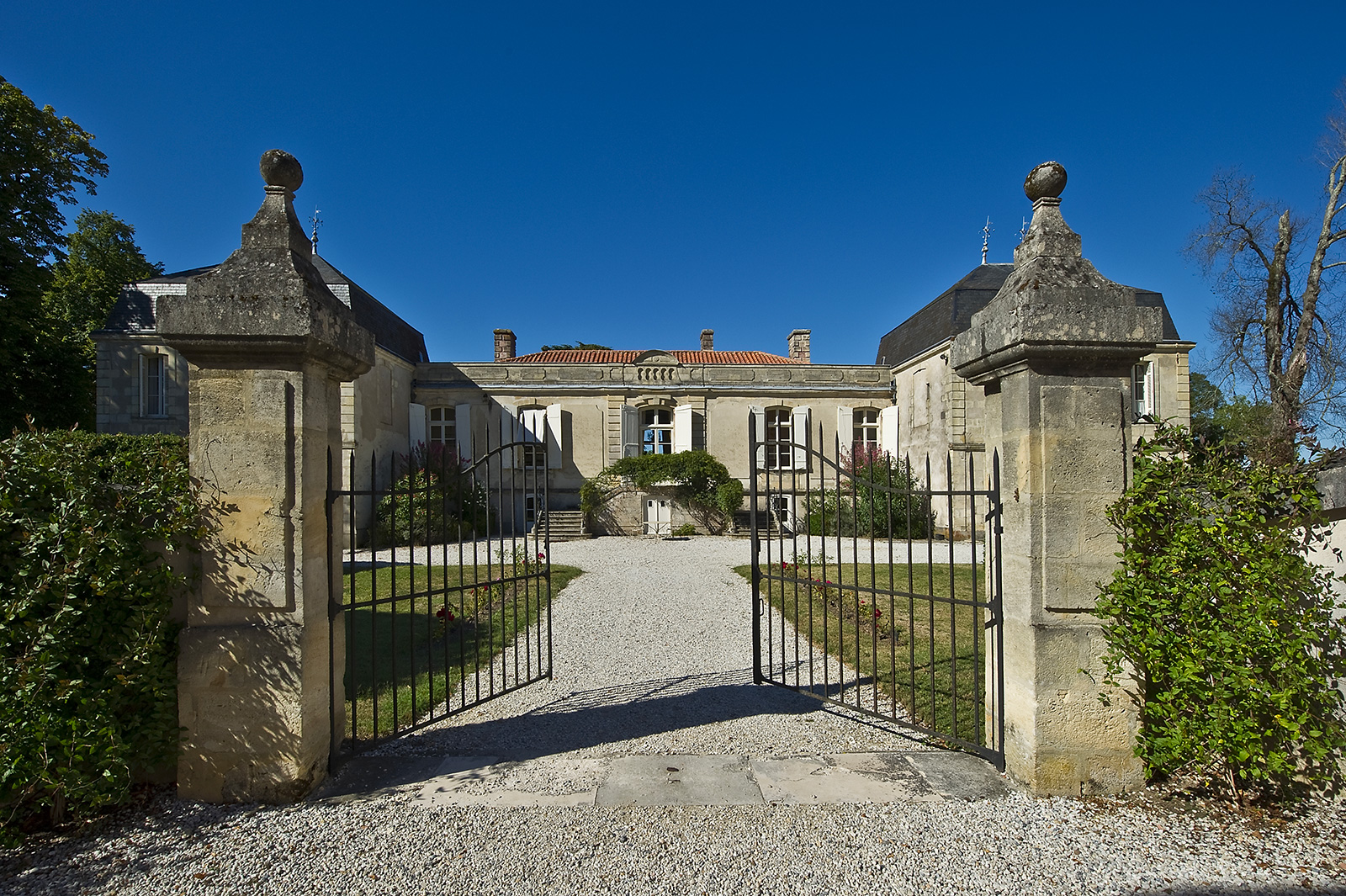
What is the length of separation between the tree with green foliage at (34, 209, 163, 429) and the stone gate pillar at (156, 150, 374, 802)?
15371 mm

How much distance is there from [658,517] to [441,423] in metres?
7.03

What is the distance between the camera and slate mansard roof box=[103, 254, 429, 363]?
14.8 m

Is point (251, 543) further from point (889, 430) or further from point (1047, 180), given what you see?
point (889, 430)

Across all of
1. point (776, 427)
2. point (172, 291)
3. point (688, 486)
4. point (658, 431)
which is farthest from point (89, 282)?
point (776, 427)

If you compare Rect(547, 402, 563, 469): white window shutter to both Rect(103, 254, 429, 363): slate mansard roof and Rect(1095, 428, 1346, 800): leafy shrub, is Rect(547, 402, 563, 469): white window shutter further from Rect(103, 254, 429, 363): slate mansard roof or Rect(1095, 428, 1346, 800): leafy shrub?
Rect(1095, 428, 1346, 800): leafy shrub

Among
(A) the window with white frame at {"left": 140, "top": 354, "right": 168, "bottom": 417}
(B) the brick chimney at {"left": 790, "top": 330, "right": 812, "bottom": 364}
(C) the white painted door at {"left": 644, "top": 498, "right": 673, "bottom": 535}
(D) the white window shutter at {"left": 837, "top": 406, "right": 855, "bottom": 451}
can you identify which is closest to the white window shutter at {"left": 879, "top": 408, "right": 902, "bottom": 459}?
(D) the white window shutter at {"left": 837, "top": 406, "right": 855, "bottom": 451}

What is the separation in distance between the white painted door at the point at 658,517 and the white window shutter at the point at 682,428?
199 centimetres

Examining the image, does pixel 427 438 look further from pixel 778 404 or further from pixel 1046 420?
pixel 1046 420

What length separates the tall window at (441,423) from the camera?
61.0 ft

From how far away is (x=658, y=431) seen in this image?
63.5ft

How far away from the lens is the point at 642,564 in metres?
11.4

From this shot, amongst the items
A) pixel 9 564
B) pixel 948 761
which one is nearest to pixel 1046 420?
pixel 948 761

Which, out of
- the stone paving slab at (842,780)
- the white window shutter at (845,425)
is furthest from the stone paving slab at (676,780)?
the white window shutter at (845,425)

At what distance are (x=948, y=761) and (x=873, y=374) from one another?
17278 mm
